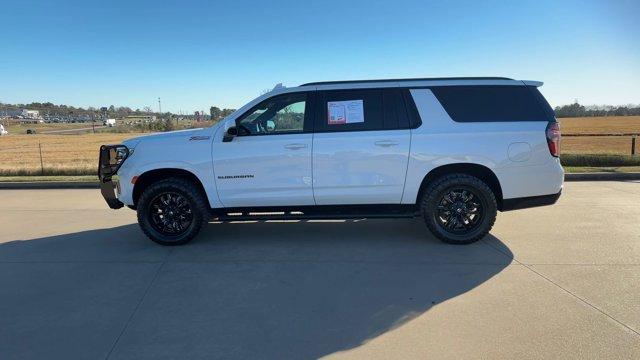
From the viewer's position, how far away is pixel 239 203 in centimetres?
558

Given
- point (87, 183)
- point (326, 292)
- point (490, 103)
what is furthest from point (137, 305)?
point (87, 183)

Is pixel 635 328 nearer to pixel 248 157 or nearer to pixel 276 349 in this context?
pixel 276 349

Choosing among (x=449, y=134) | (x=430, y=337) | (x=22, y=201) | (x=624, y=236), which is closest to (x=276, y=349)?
(x=430, y=337)

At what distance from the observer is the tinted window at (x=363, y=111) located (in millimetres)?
5430

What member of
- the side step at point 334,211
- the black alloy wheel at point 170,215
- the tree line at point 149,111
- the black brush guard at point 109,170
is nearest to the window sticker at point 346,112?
the side step at point 334,211

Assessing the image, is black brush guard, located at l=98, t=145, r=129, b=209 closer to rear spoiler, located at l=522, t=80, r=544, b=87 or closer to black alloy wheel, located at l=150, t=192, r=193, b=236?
black alloy wheel, located at l=150, t=192, r=193, b=236

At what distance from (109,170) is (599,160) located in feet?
43.6

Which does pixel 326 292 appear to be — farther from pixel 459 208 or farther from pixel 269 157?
pixel 459 208

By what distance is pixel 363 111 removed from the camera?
5453 mm

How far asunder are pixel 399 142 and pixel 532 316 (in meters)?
2.48

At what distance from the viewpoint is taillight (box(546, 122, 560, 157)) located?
527 cm

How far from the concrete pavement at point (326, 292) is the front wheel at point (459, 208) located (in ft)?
0.65

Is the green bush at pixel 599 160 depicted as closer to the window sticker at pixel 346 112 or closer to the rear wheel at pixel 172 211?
the window sticker at pixel 346 112

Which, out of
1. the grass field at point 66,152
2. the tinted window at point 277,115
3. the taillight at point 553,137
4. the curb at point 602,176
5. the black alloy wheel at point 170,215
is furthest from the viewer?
the grass field at point 66,152
